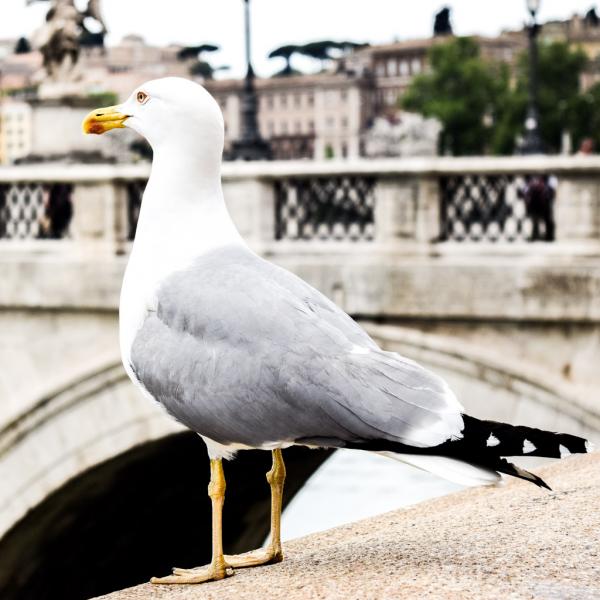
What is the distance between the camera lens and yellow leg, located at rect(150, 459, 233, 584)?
419 centimetres

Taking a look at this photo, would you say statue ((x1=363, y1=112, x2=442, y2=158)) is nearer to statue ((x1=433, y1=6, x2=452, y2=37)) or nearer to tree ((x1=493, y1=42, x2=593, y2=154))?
tree ((x1=493, y1=42, x2=593, y2=154))

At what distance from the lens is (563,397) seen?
9.41m

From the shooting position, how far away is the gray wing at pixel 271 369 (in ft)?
12.3

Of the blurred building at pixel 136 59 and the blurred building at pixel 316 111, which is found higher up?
the blurred building at pixel 136 59

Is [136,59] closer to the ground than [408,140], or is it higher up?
higher up

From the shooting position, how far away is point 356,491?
28.3 m

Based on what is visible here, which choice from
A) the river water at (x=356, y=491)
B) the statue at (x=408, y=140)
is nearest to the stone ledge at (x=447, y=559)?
the statue at (x=408, y=140)

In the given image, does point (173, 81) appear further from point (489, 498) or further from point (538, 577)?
point (489, 498)

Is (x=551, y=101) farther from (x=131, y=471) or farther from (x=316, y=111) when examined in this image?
(x=131, y=471)

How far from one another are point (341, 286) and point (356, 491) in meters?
18.9

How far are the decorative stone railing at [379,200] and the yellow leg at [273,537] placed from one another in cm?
519

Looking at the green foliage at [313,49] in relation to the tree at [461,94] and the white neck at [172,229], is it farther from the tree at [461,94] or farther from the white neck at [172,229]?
the white neck at [172,229]

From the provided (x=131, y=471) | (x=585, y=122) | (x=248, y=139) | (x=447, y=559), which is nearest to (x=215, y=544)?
(x=447, y=559)

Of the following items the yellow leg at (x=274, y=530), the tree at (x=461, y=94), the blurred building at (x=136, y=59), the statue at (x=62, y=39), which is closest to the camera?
the yellow leg at (x=274, y=530)
